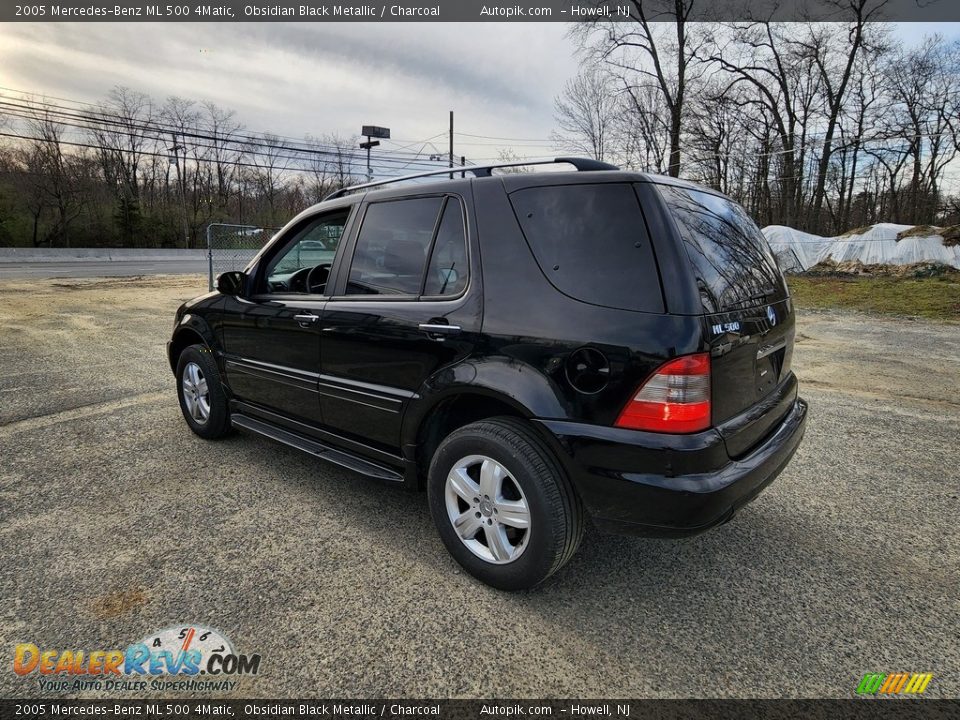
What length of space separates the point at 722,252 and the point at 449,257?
49.2 inches

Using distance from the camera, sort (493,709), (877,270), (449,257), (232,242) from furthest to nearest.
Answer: (877,270), (232,242), (449,257), (493,709)

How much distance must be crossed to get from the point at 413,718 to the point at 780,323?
2.32m

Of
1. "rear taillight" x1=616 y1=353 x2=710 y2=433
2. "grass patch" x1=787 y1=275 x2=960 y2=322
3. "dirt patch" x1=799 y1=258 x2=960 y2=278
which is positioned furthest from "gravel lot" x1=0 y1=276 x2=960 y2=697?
"dirt patch" x1=799 y1=258 x2=960 y2=278

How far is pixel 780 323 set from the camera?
261cm

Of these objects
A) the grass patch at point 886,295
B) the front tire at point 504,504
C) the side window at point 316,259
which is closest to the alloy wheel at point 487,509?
the front tire at point 504,504

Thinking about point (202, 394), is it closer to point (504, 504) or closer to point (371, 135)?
point (504, 504)

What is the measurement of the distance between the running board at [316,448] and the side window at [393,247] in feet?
3.08

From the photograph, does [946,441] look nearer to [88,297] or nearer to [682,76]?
[88,297]

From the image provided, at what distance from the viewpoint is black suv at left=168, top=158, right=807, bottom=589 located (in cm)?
203

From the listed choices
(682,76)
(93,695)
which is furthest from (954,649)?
(682,76)

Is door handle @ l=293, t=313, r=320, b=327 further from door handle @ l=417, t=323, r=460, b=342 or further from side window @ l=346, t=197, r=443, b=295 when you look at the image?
door handle @ l=417, t=323, r=460, b=342

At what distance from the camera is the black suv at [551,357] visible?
2025 millimetres

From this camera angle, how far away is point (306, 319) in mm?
3201

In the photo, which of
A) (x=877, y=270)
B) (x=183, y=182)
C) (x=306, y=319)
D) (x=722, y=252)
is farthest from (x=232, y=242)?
(x=183, y=182)
